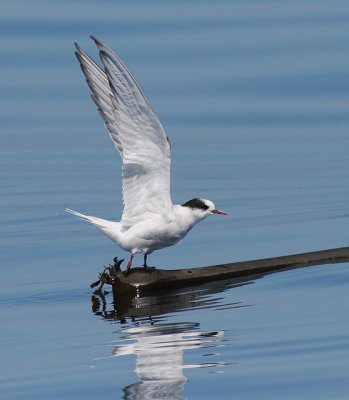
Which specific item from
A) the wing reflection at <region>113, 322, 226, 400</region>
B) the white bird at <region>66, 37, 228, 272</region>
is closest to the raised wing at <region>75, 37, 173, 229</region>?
the white bird at <region>66, 37, 228, 272</region>

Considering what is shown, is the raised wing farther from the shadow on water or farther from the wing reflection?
the wing reflection

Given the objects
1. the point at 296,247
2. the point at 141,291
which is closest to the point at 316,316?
the point at 141,291

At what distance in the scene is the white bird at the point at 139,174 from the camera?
13.9m

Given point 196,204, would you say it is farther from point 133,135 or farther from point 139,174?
point 133,135

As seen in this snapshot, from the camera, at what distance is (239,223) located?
1702 cm

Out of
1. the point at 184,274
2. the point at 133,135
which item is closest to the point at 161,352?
the point at 184,274

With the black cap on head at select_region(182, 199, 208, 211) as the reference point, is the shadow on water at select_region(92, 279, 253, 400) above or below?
below

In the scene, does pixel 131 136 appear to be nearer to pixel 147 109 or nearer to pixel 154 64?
pixel 147 109

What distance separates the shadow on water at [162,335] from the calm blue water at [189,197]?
2 centimetres

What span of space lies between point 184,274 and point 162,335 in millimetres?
1858

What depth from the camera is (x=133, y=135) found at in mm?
14086

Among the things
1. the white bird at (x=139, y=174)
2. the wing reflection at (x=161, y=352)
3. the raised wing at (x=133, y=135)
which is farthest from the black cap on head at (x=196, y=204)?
the wing reflection at (x=161, y=352)

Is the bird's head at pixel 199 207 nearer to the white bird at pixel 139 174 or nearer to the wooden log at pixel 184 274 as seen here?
the white bird at pixel 139 174

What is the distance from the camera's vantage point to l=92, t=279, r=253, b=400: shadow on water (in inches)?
439
